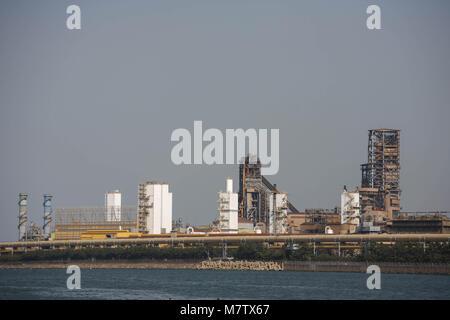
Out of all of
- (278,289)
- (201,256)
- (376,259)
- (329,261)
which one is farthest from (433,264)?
(201,256)

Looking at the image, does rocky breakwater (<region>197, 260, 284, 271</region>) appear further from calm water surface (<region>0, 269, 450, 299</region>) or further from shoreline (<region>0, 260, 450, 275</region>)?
calm water surface (<region>0, 269, 450, 299</region>)

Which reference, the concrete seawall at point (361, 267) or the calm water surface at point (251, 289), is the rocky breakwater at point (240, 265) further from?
the calm water surface at point (251, 289)

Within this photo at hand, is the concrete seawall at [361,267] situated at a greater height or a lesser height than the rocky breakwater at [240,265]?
greater

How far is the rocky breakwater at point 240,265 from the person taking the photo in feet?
559

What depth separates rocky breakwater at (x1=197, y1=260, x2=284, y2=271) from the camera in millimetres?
170375

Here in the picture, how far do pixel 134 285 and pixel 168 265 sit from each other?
71.0 m

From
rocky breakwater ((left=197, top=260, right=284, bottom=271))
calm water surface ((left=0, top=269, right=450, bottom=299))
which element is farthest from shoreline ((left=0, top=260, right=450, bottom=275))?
calm water surface ((left=0, top=269, right=450, bottom=299))

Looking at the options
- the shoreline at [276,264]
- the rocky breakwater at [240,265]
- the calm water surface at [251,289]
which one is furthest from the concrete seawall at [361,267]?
the calm water surface at [251,289]

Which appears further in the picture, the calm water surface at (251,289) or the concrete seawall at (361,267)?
the concrete seawall at (361,267)

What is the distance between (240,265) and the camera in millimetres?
177375

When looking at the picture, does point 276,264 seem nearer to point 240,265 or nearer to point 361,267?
point 240,265

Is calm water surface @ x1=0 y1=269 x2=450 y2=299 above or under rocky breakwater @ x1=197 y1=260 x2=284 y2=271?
above

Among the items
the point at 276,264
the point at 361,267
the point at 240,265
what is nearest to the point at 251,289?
the point at 361,267
